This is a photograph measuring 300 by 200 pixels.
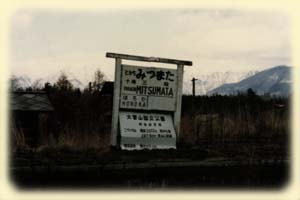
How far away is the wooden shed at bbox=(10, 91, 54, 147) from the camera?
10.5 meters

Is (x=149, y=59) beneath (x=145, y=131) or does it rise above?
above

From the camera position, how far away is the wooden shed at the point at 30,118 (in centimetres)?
1048

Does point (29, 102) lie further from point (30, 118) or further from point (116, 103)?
point (116, 103)

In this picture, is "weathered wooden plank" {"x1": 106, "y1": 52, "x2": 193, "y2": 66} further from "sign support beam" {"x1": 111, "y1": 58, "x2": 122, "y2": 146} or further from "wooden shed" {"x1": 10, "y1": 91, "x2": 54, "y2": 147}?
"wooden shed" {"x1": 10, "y1": 91, "x2": 54, "y2": 147}

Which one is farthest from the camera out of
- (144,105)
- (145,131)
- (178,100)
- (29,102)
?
(178,100)

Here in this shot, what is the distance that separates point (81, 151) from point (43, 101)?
199 centimetres

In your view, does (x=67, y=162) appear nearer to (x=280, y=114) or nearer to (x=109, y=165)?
(x=109, y=165)

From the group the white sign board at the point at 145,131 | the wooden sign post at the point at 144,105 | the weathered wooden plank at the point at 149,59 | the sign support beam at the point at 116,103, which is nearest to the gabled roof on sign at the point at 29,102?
the sign support beam at the point at 116,103

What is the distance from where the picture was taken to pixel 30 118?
35.4ft

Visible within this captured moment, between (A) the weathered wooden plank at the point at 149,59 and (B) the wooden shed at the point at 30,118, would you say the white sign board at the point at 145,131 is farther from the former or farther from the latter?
(B) the wooden shed at the point at 30,118

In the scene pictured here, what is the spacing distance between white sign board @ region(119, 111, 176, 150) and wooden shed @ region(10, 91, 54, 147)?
69.0 inches

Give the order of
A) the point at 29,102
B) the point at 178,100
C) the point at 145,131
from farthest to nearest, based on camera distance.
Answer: the point at 178,100
the point at 29,102
the point at 145,131

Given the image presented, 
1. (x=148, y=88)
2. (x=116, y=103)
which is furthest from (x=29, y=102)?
(x=148, y=88)

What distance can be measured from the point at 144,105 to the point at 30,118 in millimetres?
2646
